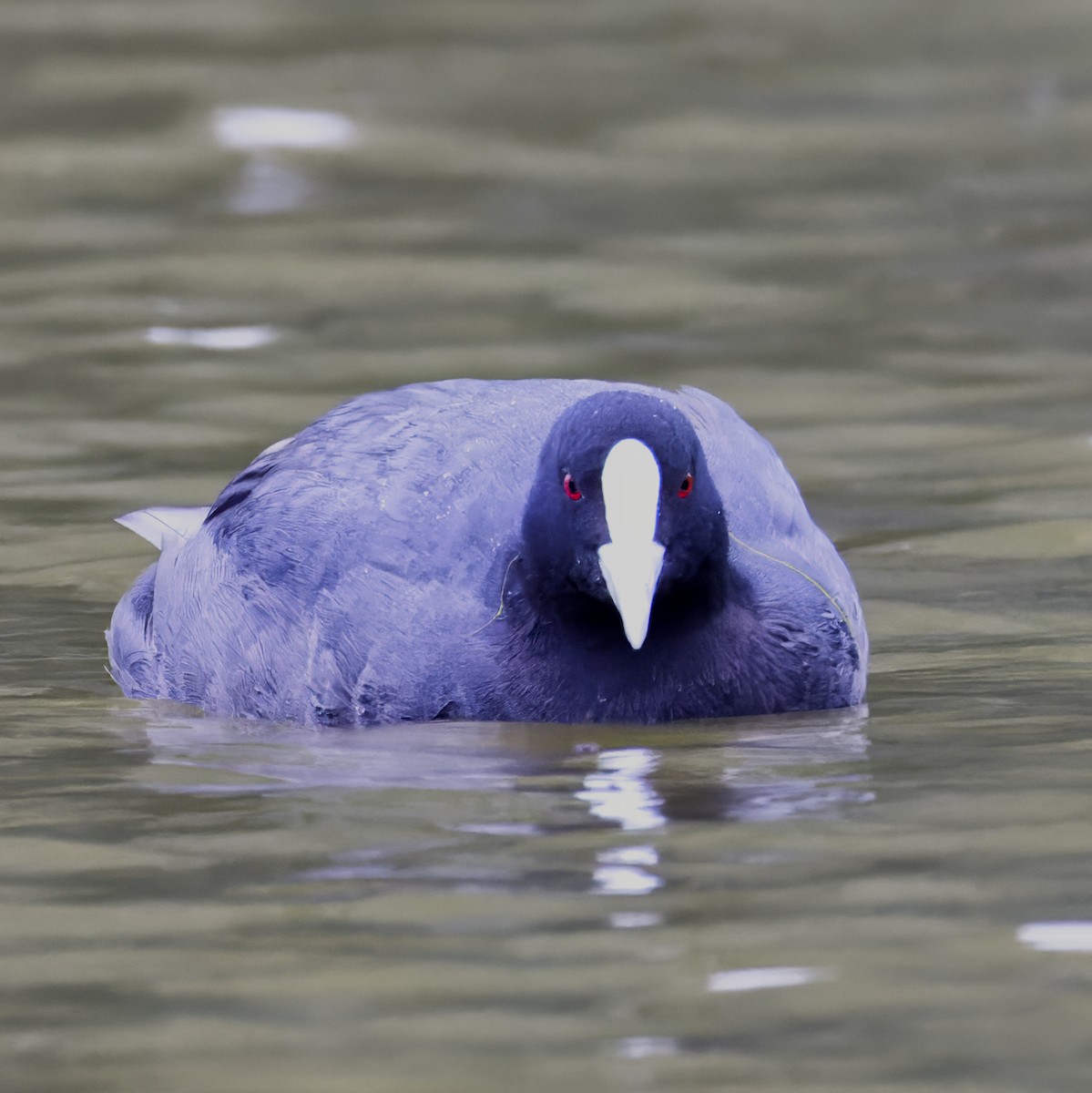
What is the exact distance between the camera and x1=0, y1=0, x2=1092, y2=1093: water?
4.16m

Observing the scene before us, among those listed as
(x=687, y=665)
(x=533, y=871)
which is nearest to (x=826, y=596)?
(x=687, y=665)

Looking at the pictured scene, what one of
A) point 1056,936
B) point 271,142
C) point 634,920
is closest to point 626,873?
point 634,920

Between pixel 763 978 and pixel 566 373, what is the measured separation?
5.56 m

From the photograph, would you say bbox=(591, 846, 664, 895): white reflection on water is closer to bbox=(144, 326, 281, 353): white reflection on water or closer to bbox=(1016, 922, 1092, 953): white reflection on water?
bbox=(1016, 922, 1092, 953): white reflection on water

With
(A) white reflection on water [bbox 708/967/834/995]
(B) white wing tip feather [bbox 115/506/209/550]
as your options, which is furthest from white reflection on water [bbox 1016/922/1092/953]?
(B) white wing tip feather [bbox 115/506/209/550]

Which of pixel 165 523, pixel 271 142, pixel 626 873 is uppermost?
pixel 271 142

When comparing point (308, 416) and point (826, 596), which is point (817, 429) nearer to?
point (308, 416)

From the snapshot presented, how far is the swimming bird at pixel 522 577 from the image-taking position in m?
5.80

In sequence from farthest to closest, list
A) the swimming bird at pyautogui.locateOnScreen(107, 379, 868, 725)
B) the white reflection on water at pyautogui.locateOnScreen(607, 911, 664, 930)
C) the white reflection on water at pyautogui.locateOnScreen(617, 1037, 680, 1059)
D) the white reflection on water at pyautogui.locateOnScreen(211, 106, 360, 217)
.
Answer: the white reflection on water at pyautogui.locateOnScreen(211, 106, 360, 217), the swimming bird at pyautogui.locateOnScreen(107, 379, 868, 725), the white reflection on water at pyautogui.locateOnScreen(607, 911, 664, 930), the white reflection on water at pyautogui.locateOnScreen(617, 1037, 680, 1059)

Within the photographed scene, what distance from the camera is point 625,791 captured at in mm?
5480

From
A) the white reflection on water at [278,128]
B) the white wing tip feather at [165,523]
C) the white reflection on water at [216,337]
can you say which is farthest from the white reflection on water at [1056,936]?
the white reflection on water at [278,128]

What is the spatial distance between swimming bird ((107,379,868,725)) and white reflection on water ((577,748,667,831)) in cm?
28

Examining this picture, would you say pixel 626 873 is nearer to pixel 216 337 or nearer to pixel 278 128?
pixel 216 337

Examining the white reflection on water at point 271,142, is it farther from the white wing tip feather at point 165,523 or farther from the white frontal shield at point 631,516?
the white frontal shield at point 631,516
